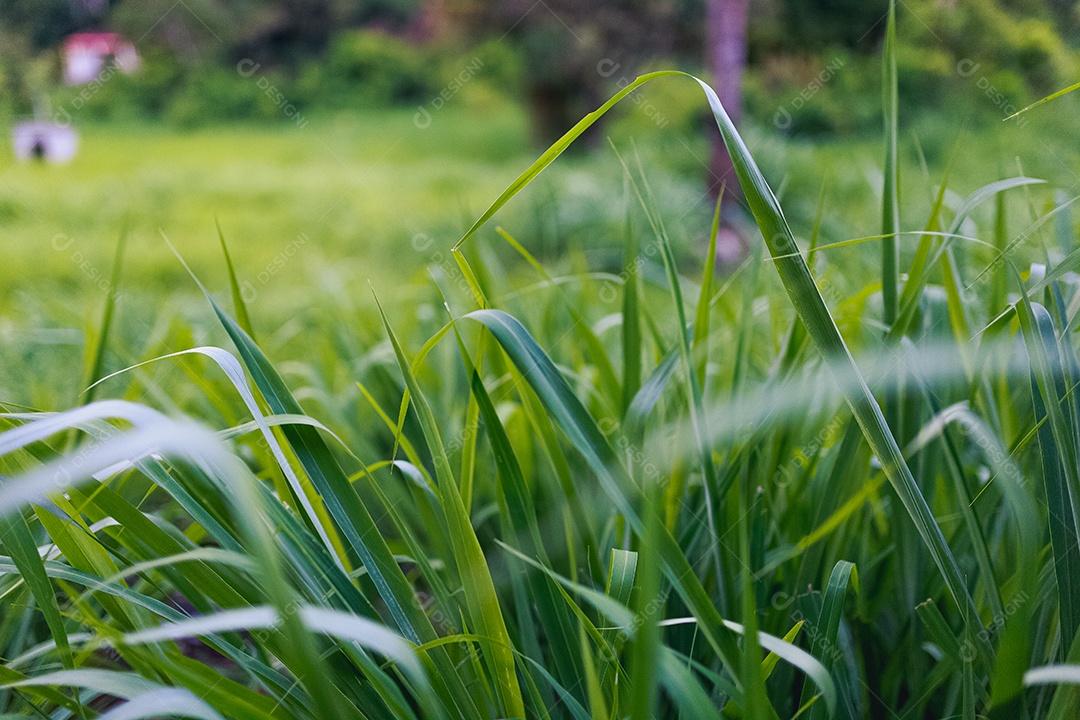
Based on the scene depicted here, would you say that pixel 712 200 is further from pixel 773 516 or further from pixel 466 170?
pixel 773 516

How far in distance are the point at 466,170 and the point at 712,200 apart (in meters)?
2.58

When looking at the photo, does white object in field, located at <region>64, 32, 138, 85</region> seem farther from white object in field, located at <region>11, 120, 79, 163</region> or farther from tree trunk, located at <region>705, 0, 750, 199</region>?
tree trunk, located at <region>705, 0, 750, 199</region>

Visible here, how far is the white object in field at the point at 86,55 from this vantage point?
125 inches

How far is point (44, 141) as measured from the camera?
4188 mm

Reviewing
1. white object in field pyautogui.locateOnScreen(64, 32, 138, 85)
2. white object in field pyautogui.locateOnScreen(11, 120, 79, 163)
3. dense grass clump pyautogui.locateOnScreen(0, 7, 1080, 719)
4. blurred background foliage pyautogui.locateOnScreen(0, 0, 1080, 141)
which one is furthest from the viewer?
white object in field pyautogui.locateOnScreen(11, 120, 79, 163)

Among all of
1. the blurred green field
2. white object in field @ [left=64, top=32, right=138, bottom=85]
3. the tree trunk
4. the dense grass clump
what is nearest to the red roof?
white object in field @ [left=64, top=32, right=138, bottom=85]

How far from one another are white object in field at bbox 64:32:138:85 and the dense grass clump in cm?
330

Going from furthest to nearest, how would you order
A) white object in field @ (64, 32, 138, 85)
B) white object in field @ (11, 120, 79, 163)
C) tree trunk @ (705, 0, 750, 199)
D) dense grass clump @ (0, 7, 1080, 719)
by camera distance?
white object in field @ (11, 120, 79, 163) < tree trunk @ (705, 0, 750, 199) < white object in field @ (64, 32, 138, 85) < dense grass clump @ (0, 7, 1080, 719)

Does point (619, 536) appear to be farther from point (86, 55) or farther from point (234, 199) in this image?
point (234, 199)

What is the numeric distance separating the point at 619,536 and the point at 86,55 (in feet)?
13.0

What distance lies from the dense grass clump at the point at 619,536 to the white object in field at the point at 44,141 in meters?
3.94

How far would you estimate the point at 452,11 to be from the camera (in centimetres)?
649

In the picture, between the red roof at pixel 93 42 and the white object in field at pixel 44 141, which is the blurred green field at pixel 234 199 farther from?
the red roof at pixel 93 42

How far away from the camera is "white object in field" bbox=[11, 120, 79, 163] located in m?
3.66
